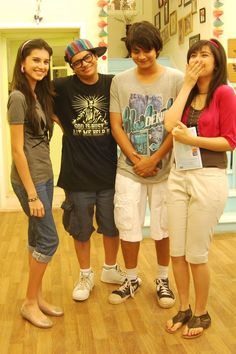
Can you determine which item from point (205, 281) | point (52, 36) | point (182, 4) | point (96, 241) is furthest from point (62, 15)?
point (205, 281)

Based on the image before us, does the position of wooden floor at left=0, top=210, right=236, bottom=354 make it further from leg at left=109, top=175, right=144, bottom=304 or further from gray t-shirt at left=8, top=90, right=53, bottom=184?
gray t-shirt at left=8, top=90, right=53, bottom=184

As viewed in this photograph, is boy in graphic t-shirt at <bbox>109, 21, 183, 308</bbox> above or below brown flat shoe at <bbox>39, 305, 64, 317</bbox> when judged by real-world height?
above

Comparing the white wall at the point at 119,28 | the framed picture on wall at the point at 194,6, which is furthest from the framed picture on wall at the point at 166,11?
the framed picture on wall at the point at 194,6

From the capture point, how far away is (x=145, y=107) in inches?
86.9

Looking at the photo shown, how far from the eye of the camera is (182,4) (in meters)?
5.02

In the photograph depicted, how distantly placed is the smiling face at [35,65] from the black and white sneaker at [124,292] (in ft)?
4.13

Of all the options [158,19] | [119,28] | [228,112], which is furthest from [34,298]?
[119,28]

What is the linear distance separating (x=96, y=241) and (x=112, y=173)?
4.16 feet

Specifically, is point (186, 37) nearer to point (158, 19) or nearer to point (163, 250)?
point (158, 19)

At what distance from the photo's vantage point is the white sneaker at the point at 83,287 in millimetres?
2484

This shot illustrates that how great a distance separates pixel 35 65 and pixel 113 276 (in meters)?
1.38

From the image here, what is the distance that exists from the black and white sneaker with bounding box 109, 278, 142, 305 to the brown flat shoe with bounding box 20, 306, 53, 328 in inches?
15.9

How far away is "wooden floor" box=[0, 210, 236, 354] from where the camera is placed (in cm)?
201

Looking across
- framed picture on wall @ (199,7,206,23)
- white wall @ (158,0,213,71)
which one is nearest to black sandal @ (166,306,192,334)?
white wall @ (158,0,213,71)
